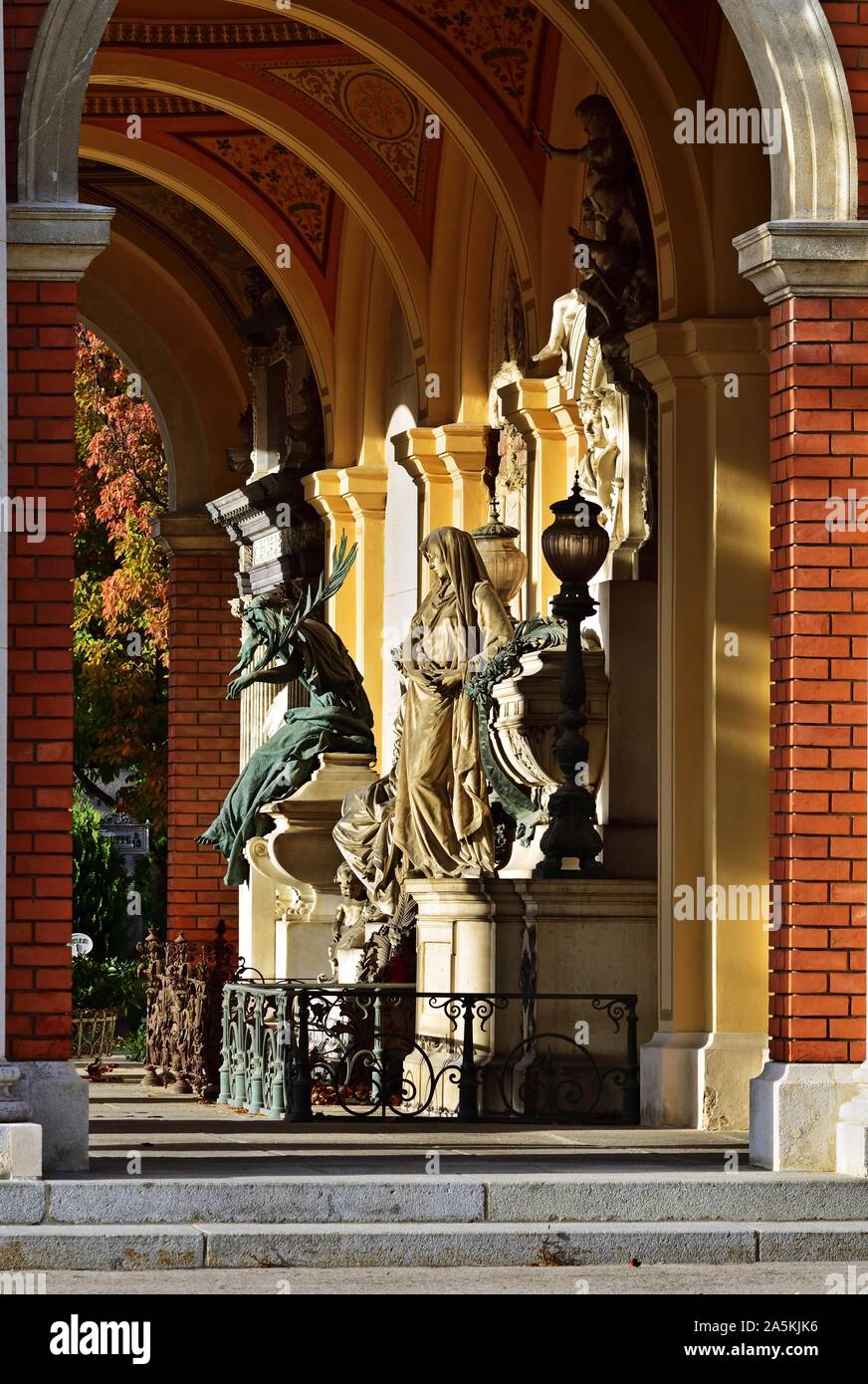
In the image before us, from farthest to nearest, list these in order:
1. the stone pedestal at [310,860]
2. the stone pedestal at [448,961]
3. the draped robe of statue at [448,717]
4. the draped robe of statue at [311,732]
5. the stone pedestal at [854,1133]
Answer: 1. the draped robe of statue at [311,732]
2. the stone pedestal at [310,860]
3. the draped robe of statue at [448,717]
4. the stone pedestal at [448,961]
5. the stone pedestal at [854,1133]

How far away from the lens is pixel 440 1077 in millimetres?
15477

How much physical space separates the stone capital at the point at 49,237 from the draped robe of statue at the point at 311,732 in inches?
322

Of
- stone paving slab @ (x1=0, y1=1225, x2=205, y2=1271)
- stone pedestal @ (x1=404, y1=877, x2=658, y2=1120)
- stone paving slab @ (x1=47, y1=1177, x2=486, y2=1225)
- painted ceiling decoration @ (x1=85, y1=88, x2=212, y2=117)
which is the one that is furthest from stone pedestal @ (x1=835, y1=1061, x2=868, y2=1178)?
painted ceiling decoration @ (x1=85, y1=88, x2=212, y2=117)

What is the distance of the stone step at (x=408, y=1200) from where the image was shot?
10.9 metres

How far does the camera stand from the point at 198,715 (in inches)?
1058

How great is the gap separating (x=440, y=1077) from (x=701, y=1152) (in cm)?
290

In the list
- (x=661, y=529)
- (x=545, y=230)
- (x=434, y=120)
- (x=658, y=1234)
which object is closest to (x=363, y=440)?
(x=434, y=120)

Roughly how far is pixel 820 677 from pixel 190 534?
15.5m

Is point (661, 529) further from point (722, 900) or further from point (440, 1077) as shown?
point (440, 1077)

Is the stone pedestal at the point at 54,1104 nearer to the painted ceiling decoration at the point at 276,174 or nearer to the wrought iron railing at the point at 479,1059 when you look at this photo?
the wrought iron railing at the point at 479,1059

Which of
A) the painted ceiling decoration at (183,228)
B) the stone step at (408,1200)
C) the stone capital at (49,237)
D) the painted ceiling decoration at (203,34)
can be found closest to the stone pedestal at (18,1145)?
the stone step at (408,1200)

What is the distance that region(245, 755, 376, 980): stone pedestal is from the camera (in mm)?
19656

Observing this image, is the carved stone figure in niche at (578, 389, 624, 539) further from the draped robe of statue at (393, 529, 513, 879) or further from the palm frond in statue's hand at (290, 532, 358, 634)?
the palm frond in statue's hand at (290, 532, 358, 634)

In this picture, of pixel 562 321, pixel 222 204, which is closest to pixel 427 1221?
pixel 562 321
